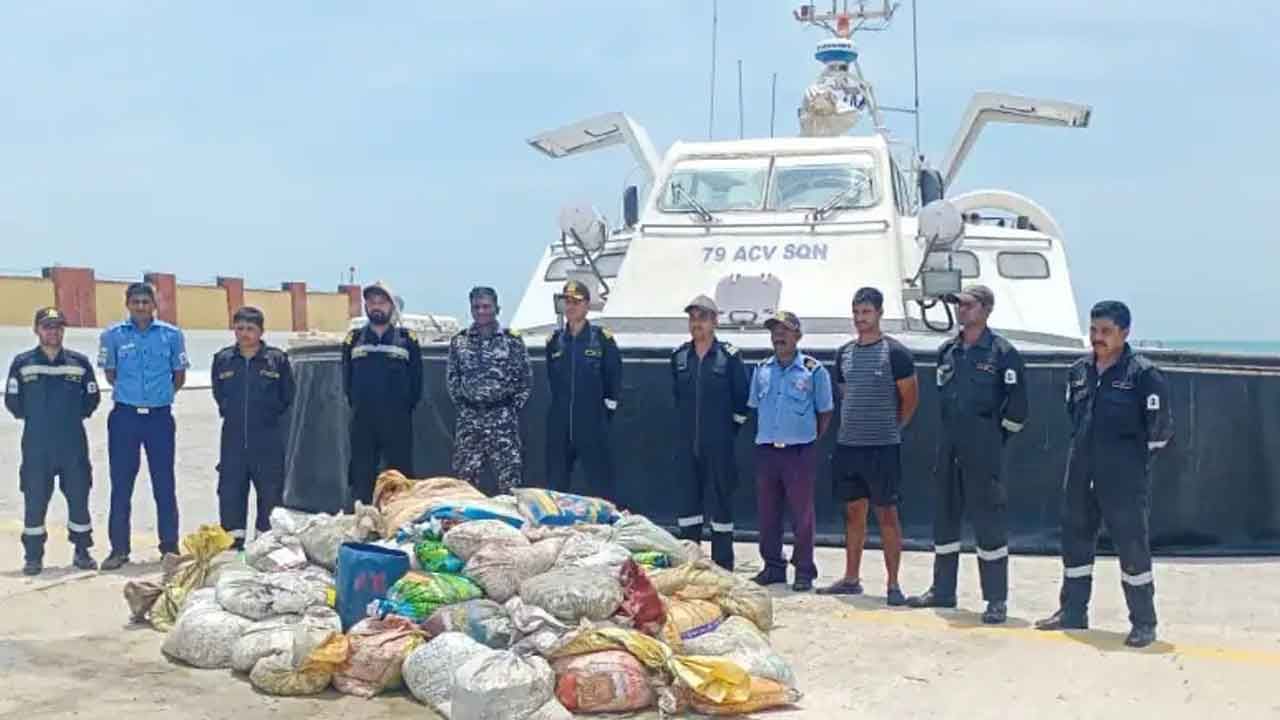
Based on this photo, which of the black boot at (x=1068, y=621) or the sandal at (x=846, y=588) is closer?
the black boot at (x=1068, y=621)

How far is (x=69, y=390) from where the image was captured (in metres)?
8.08

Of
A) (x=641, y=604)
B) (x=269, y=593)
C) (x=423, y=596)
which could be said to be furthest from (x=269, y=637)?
(x=641, y=604)

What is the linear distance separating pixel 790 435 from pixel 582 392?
1367 mm

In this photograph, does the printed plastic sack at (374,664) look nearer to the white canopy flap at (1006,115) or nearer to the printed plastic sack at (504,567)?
the printed plastic sack at (504,567)

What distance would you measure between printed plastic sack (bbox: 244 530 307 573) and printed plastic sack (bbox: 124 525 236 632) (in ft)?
1.03

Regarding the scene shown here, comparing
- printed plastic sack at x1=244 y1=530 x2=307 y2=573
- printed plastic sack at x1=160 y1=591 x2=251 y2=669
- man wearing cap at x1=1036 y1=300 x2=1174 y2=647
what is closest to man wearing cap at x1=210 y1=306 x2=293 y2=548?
printed plastic sack at x1=244 y1=530 x2=307 y2=573

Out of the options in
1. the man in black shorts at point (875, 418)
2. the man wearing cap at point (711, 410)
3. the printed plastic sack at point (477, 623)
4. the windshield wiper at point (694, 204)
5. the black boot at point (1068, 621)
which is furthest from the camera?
the windshield wiper at point (694, 204)

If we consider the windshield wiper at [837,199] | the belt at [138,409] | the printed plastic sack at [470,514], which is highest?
the windshield wiper at [837,199]

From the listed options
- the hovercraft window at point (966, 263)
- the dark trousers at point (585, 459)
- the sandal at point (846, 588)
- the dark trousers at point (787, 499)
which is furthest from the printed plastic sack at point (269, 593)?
the hovercraft window at point (966, 263)

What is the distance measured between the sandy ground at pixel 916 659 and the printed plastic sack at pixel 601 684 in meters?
0.54

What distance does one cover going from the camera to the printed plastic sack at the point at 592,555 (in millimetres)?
5641

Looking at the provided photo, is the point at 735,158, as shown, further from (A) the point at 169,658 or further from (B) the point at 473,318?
(A) the point at 169,658

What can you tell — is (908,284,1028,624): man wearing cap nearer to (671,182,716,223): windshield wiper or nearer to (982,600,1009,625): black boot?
(982,600,1009,625): black boot

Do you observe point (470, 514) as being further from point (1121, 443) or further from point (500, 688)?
point (1121, 443)
